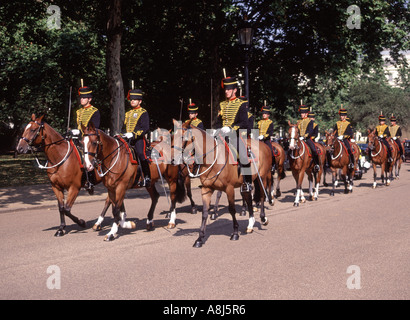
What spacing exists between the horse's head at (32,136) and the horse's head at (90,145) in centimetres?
126

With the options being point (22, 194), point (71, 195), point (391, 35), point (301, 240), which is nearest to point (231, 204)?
point (301, 240)

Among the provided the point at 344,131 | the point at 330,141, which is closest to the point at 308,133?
the point at 330,141

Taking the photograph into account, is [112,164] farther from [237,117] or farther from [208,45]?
[208,45]

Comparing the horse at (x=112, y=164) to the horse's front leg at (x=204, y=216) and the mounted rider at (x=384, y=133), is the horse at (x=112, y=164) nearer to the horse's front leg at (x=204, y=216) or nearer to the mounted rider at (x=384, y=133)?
the horse's front leg at (x=204, y=216)

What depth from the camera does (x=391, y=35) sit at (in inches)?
992

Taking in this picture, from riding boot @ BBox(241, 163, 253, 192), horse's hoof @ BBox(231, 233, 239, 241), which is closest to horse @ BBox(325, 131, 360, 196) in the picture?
riding boot @ BBox(241, 163, 253, 192)

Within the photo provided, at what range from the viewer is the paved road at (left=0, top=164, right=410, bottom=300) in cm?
607

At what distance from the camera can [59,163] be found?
10117mm

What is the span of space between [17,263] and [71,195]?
9.00ft

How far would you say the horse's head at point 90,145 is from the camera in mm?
8953

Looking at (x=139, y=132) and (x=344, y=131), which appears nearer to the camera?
(x=139, y=132)

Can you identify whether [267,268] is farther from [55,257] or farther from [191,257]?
[55,257]

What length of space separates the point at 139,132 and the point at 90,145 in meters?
1.55

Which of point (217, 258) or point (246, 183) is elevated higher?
point (246, 183)
